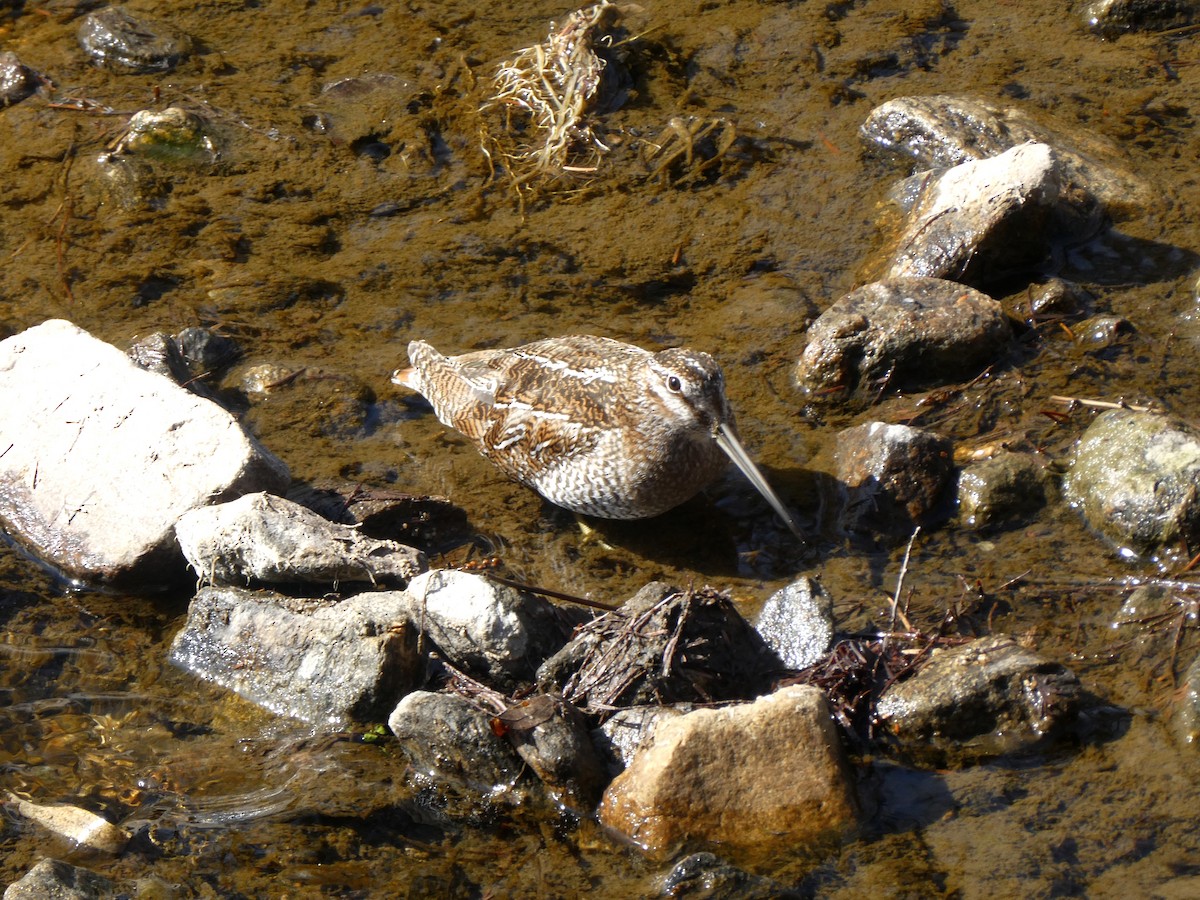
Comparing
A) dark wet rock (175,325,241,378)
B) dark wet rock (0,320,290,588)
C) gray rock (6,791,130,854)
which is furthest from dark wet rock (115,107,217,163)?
gray rock (6,791,130,854)

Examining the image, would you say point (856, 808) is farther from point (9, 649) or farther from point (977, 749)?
point (9, 649)

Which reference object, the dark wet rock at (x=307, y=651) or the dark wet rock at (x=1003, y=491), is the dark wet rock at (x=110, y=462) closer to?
the dark wet rock at (x=307, y=651)

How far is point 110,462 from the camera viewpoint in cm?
619

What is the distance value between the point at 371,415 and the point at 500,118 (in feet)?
8.99

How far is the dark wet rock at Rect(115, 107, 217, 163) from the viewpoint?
8.71m

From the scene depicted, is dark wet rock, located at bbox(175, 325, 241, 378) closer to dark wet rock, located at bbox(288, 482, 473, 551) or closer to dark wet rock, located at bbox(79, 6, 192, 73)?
dark wet rock, located at bbox(288, 482, 473, 551)

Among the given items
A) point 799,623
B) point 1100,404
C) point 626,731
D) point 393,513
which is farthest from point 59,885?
point 1100,404

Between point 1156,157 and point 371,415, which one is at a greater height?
point 1156,157

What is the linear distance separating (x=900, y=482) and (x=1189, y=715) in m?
1.64

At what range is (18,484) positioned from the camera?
6.32 meters

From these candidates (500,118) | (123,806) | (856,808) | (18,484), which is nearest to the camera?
(856,808)

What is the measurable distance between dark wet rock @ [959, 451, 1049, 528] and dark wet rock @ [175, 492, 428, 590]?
8.09ft

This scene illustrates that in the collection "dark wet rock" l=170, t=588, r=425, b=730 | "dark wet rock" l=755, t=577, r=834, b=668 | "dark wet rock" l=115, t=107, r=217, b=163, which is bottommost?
"dark wet rock" l=170, t=588, r=425, b=730

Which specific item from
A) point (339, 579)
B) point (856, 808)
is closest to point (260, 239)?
point (339, 579)
